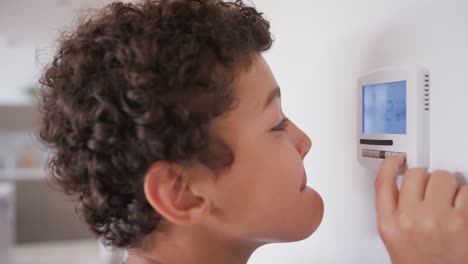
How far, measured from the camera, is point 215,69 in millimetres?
549

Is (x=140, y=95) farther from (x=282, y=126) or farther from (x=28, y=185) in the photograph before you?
(x=28, y=185)

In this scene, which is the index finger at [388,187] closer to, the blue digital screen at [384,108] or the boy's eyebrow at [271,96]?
the blue digital screen at [384,108]

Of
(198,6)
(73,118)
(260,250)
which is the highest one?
(198,6)

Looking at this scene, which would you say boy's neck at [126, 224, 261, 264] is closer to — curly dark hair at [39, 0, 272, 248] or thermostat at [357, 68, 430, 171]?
curly dark hair at [39, 0, 272, 248]

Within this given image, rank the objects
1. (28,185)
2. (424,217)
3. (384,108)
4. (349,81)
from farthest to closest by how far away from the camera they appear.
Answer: (28,185) < (349,81) < (384,108) < (424,217)

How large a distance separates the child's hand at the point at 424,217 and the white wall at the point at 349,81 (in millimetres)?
33

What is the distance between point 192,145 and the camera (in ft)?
1.72

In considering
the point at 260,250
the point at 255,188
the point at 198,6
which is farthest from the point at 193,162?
the point at 260,250

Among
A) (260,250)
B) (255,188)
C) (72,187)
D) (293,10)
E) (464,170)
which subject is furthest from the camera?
(260,250)

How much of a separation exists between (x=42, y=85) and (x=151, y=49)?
1.06 feet

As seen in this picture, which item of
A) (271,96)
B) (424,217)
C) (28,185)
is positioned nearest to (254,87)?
(271,96)

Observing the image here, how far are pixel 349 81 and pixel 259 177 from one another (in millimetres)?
221

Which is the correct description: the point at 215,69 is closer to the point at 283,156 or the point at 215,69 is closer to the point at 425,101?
the point at 283,156

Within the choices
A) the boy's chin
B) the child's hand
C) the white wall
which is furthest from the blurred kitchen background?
the child's hand
